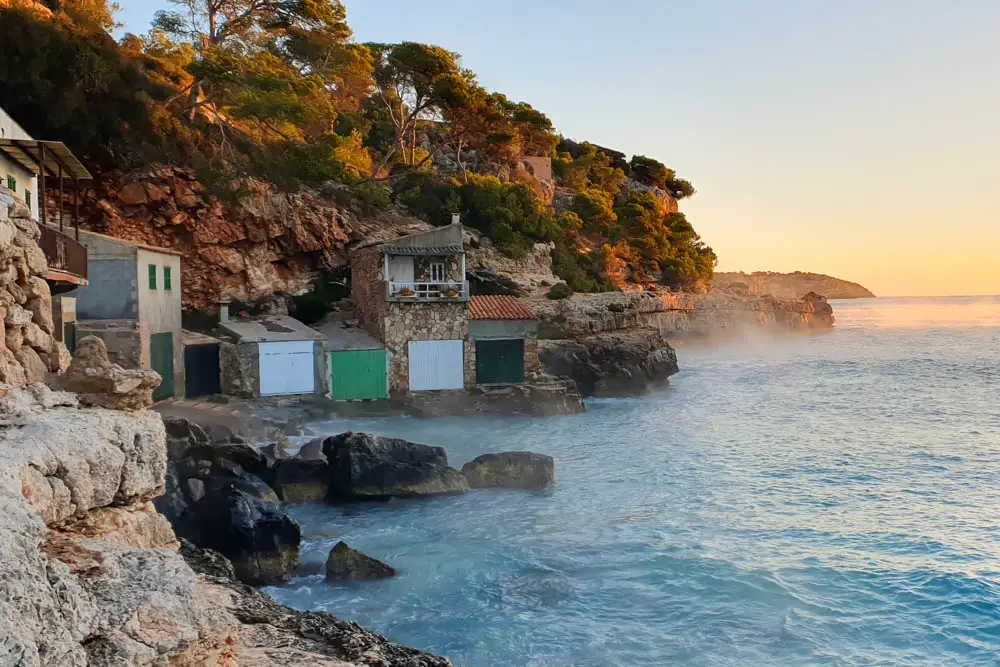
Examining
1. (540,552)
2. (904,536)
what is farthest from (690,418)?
(540,552)

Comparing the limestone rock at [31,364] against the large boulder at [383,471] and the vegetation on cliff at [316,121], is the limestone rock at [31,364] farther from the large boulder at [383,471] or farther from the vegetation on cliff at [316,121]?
the vegetation on cliff at [316,121]

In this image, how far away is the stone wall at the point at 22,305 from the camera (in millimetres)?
7645

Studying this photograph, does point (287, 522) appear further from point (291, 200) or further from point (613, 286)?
point (613, 286)

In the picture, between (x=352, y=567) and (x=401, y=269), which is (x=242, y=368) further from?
(x=352, y=567)

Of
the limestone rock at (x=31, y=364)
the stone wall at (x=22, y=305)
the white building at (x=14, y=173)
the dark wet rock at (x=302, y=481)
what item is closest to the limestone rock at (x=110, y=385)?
the stone wall at (x=22, y=305)

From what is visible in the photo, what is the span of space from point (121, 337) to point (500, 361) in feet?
47.4

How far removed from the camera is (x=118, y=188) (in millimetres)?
30797

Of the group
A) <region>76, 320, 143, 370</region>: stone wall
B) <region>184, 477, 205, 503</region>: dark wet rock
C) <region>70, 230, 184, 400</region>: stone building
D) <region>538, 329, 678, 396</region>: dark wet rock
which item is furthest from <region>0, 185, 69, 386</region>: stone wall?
<region>538, 329, 678, 396</region>: dark wet rock

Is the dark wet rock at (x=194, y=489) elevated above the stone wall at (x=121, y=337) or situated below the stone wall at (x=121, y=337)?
below

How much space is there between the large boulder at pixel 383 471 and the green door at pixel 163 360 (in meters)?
9.88

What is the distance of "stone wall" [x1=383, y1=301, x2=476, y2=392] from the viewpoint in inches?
1165

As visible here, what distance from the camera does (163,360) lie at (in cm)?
2527

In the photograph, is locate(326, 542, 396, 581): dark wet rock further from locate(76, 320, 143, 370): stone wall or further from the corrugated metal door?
the corrugated metal door

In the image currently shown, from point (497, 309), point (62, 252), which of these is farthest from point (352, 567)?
point (497, 309)
